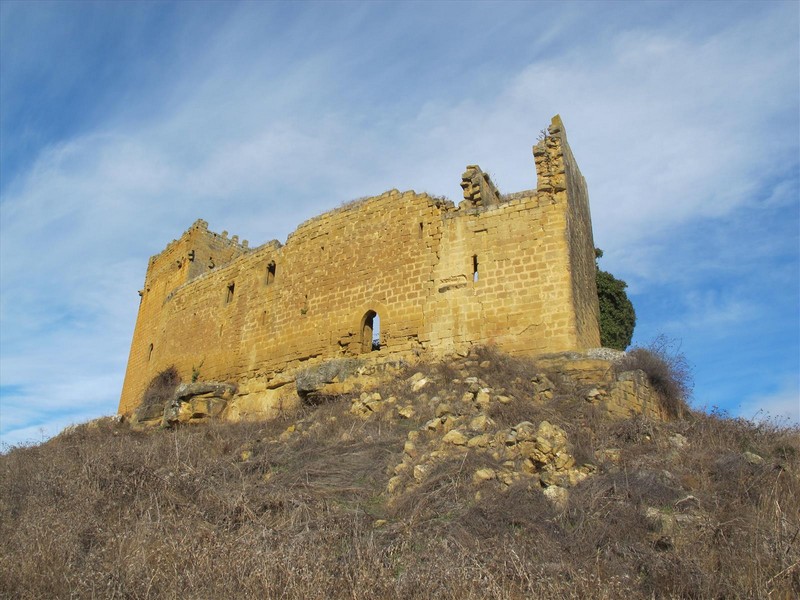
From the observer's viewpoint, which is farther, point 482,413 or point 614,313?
point 614,313

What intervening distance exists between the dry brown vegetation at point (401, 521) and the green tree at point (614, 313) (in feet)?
24.1

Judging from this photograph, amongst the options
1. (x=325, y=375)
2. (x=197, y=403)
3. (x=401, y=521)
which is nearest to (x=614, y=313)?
(x=325, y=375)

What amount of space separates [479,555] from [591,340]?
25.5 feet

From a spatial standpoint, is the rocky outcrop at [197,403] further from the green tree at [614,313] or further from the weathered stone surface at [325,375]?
the green tree at [614,313]

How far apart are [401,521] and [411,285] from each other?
708cm

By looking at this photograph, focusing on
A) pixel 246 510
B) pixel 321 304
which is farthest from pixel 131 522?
pixel 321 304

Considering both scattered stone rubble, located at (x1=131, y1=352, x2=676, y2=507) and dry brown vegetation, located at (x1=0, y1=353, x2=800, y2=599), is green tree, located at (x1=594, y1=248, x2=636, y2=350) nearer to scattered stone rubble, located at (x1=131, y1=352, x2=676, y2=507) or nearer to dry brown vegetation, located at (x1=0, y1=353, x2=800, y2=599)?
scattered stone rubble, located at (x1=131, y1=352, x2=676, y2=507)

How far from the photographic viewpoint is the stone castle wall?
37.4 feet

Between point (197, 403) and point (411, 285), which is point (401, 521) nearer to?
point (411, 285)

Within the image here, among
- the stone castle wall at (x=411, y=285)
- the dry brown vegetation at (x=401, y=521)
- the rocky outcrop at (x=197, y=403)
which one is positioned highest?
the stone castle wall at (x=411, y=285)

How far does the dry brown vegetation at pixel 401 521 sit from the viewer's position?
463cm

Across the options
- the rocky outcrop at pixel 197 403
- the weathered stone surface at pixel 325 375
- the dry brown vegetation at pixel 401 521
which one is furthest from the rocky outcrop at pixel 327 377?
the dry brown vegetation at pixel 401 521

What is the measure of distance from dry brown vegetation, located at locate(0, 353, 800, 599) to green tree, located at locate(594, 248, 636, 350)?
24.1ft

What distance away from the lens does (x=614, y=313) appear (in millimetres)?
16484
